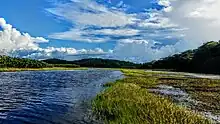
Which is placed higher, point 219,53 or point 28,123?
point 219,53

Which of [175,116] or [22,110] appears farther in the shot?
[22,110]

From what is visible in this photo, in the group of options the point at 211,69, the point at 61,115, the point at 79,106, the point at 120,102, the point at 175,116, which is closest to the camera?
the point at 175,116

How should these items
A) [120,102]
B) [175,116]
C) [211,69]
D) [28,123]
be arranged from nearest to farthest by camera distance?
[175,116] → [28,123] → [120,102] → [211,69]

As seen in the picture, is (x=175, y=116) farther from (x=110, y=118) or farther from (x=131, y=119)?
(x=110, y=118)

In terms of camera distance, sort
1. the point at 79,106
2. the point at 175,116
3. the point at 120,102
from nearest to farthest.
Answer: the point at 175,116
the point at 120,102
the point at 79,106

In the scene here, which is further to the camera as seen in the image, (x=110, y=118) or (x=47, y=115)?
(x=47, y=115)

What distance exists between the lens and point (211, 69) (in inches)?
6860

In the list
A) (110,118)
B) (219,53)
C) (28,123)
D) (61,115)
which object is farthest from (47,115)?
(219,53)

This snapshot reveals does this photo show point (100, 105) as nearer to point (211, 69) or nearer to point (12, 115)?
point (12, 115)

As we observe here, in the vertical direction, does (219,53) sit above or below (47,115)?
above

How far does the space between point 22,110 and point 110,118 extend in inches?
443

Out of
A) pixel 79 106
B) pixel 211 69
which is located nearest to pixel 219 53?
pixel 211 69

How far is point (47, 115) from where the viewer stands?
32688 mm

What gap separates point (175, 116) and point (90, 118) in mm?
8994
